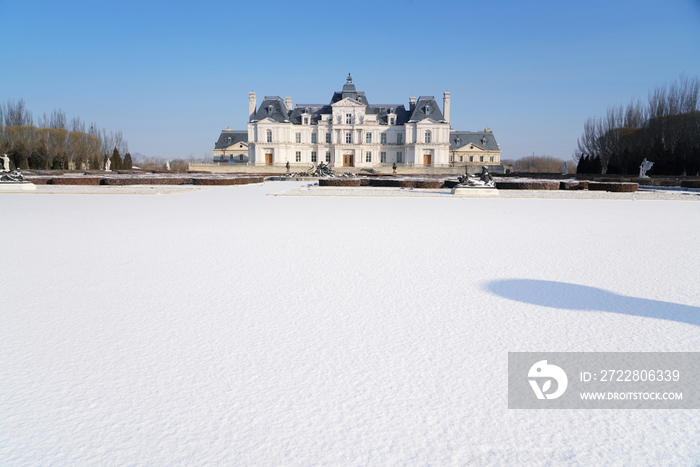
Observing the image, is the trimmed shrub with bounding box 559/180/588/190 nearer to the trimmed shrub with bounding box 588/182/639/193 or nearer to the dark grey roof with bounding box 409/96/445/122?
the trimmed shrub with bounding box 588/182/639/193

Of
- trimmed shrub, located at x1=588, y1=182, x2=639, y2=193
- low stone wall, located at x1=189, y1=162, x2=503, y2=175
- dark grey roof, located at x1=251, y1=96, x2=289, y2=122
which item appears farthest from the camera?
dark grey roof, located at x1=251, y1=96, x2=289, y2=122

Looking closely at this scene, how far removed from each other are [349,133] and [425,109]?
11726 millimetres

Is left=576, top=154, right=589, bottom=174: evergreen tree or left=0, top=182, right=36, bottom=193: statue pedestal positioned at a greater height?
left=576, top=154, right=589, bottom=174: evergreen tree

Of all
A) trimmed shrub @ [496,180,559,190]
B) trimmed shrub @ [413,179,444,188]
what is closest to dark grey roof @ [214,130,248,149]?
trimmed shrub @ [413,179,444,188]

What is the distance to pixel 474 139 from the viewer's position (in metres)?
79.6

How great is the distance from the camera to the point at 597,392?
297 centimetres

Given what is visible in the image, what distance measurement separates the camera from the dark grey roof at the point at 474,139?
260ft

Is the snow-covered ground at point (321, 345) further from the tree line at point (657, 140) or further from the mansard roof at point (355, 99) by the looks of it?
the mansard roof at point (355, 99)

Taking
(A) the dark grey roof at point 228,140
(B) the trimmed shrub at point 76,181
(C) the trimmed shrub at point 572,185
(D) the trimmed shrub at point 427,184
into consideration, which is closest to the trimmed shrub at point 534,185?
(C) the trimmed shrub at point 572,185

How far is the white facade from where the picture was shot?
6562cm

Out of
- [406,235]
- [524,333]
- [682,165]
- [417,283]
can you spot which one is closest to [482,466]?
[524,333]

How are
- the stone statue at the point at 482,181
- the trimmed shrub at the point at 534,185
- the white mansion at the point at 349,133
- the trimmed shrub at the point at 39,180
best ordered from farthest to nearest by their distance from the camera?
the white mansion at the point at 349,133 < the trimmed shrub at the point at 39,180 < the trimmed shrub at the point at 534,185 < the stone statue at the point at 482,181

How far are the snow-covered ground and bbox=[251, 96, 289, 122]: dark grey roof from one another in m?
61.8
